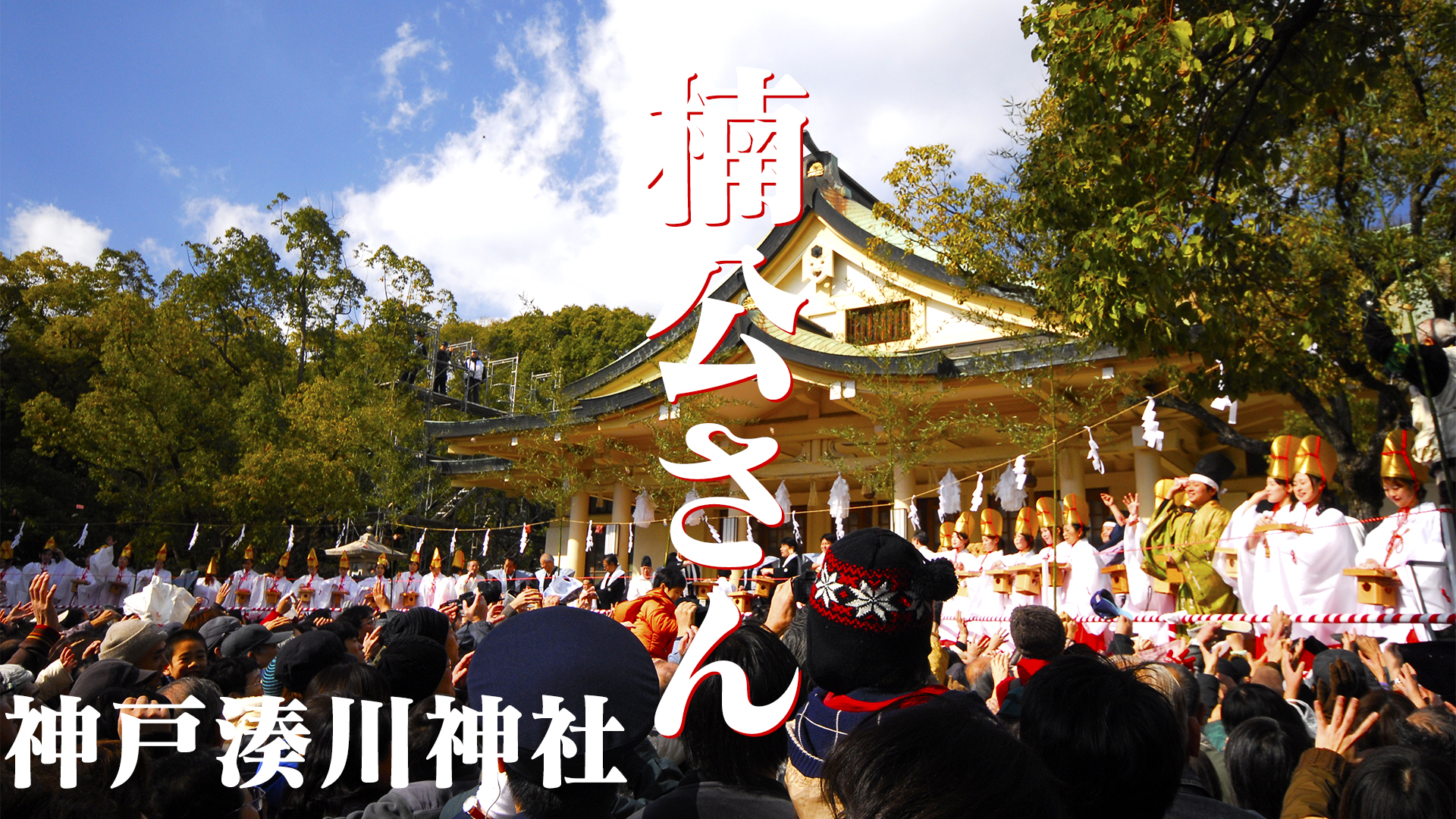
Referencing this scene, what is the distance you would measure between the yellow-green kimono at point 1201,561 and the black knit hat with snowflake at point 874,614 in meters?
5.60

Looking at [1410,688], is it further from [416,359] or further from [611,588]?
[416,359]

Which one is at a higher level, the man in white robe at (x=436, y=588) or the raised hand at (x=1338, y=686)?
the raised hand at (x=1338, y=686)

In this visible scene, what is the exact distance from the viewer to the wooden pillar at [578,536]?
17766 mm

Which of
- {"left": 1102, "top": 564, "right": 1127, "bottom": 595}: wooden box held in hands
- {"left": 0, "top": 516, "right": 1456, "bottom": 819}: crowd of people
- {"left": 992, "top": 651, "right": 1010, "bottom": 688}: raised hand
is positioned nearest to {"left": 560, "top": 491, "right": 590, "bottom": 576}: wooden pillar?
{"left": 1102, "top": 564, "right": 1127, "bottom": 595}: wooden box held in hands

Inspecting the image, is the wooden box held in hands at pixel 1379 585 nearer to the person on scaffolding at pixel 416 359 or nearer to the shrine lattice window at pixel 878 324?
the shrine lattice window at pixel 878 324

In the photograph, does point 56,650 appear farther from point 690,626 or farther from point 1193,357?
point 1193,357

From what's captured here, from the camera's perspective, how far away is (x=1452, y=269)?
23.0ft

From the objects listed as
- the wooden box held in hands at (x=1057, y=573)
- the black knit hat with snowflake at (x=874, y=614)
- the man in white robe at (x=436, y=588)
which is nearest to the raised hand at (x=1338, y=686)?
the black knit hat with snowflake at (x=874, y=614)

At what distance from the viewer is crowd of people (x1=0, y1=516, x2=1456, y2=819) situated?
56.6 inches

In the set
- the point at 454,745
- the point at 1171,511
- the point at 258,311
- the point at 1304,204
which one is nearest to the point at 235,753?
the point at 454,745

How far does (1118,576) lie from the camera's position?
26.2 ft

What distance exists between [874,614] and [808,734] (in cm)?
33

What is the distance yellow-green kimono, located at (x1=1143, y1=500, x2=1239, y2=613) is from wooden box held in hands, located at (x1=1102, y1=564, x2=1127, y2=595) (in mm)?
468

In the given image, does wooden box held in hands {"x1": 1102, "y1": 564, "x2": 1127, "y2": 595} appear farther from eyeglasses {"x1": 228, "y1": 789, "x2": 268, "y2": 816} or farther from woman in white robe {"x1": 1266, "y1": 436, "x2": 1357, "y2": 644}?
eyeglasses {"x1": 228, "y1": 789, "x2": 268, "y2": 816}
